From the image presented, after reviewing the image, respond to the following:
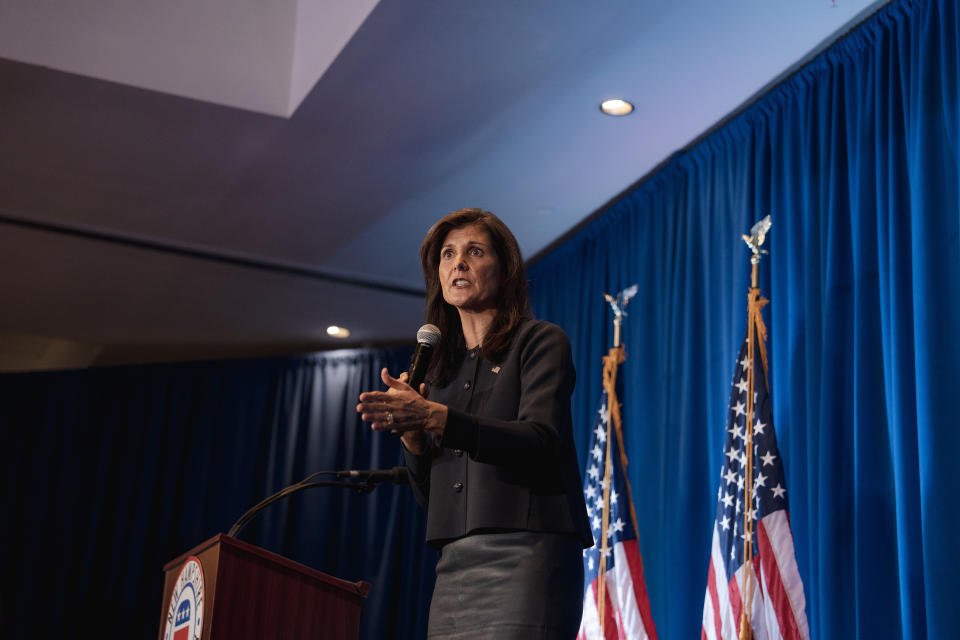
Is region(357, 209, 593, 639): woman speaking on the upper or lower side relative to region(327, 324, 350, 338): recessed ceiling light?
lower

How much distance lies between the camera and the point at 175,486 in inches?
312

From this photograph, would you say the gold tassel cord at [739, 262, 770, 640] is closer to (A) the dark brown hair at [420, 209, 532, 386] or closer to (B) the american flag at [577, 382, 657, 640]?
(B) the american flag at [577, 382, 657, 640]

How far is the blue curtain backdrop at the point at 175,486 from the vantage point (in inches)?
295

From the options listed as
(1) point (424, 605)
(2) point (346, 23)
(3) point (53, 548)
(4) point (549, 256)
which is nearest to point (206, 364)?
(3) point (53, 548)

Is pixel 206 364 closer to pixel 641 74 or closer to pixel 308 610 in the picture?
pixel 641 74

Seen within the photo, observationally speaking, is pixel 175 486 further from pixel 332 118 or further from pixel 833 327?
pixel 833 327

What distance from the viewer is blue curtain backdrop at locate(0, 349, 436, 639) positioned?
7.50 m

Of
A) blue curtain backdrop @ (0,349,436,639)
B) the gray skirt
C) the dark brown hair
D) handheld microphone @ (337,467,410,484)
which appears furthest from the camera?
blue curtain backdrop @ (0,349,436,639)

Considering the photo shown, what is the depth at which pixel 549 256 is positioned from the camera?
21.5ft

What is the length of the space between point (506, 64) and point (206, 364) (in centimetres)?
473

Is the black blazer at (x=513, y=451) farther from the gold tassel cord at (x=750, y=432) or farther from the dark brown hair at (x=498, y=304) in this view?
the gold tassel cord at (x=750, y=432)

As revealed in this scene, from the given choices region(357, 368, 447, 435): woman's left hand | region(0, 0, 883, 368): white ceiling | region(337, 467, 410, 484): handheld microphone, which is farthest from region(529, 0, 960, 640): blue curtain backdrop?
region(357, 368, 447, 435): woman's left hand

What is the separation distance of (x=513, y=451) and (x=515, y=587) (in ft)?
0.77

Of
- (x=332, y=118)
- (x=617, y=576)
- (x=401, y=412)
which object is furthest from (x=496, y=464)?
(x=332, y=118)
